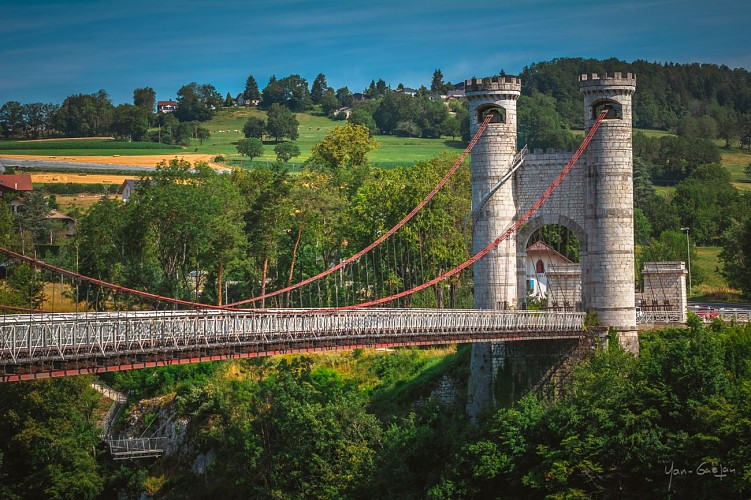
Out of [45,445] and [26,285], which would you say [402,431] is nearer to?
[45,445]

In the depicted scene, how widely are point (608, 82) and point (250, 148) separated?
312 ft

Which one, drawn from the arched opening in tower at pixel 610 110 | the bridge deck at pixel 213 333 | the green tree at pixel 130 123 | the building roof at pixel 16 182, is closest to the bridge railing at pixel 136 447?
the bridge deck at pixel 213 333

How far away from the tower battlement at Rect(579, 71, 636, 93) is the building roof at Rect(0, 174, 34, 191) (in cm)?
6424

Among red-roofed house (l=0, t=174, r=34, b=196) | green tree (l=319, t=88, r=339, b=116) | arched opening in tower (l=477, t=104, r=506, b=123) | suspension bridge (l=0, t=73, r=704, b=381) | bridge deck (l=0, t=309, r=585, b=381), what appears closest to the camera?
bridge deck (l=0, t=309, r=585, b=381)

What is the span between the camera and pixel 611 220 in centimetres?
5788

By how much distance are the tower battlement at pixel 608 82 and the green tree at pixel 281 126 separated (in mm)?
111686

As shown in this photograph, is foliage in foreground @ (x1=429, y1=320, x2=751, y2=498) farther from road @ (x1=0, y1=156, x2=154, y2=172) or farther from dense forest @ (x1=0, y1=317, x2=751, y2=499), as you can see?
road @ (x1=0, y1=156, x2=154, y2=172)

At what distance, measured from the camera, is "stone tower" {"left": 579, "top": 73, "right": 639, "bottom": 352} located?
189 feet

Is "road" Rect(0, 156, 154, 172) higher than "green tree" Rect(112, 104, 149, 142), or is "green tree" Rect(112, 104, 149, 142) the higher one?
"green tree" Rect(112, 104, 149, 142)

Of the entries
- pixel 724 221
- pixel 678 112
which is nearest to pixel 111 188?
pixel 724 221

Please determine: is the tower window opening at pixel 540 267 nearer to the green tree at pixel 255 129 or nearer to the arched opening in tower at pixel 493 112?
the arched opening in tower at pixel 493 112

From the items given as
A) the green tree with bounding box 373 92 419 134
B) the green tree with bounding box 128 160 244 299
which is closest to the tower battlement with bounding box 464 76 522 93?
the green tree with bounding box 128 160 244 299

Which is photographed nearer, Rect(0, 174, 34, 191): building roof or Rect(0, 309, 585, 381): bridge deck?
Rect(0, 309, 585, 381): bridge deck

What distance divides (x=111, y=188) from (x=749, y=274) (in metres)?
61.6
